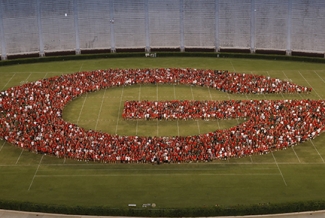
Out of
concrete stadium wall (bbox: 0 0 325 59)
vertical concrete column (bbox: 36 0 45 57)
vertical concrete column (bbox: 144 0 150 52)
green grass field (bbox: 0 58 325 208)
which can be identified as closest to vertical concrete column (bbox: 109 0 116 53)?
concrete stadium wall (bbox: 0 0 325 59)

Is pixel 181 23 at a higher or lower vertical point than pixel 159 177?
higher

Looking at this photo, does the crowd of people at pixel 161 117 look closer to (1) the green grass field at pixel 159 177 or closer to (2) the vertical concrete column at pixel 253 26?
(1) the green grass field at pixel 159 177

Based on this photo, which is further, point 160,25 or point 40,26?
point 160,25

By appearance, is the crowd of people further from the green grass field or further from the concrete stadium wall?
the concrete stadium wall

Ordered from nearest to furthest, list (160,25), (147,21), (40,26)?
(40,26) → (147,21) → (160,25)

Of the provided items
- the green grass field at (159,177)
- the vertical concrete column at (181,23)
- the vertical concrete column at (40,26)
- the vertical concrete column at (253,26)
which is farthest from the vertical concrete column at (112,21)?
the green grass field at (159,177)

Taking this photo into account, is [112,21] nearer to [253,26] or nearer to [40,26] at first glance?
[40,26]

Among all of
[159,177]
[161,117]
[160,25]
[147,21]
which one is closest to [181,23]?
[160,25]

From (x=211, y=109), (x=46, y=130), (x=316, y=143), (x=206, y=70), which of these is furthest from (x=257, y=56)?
(x=46, y=130)
